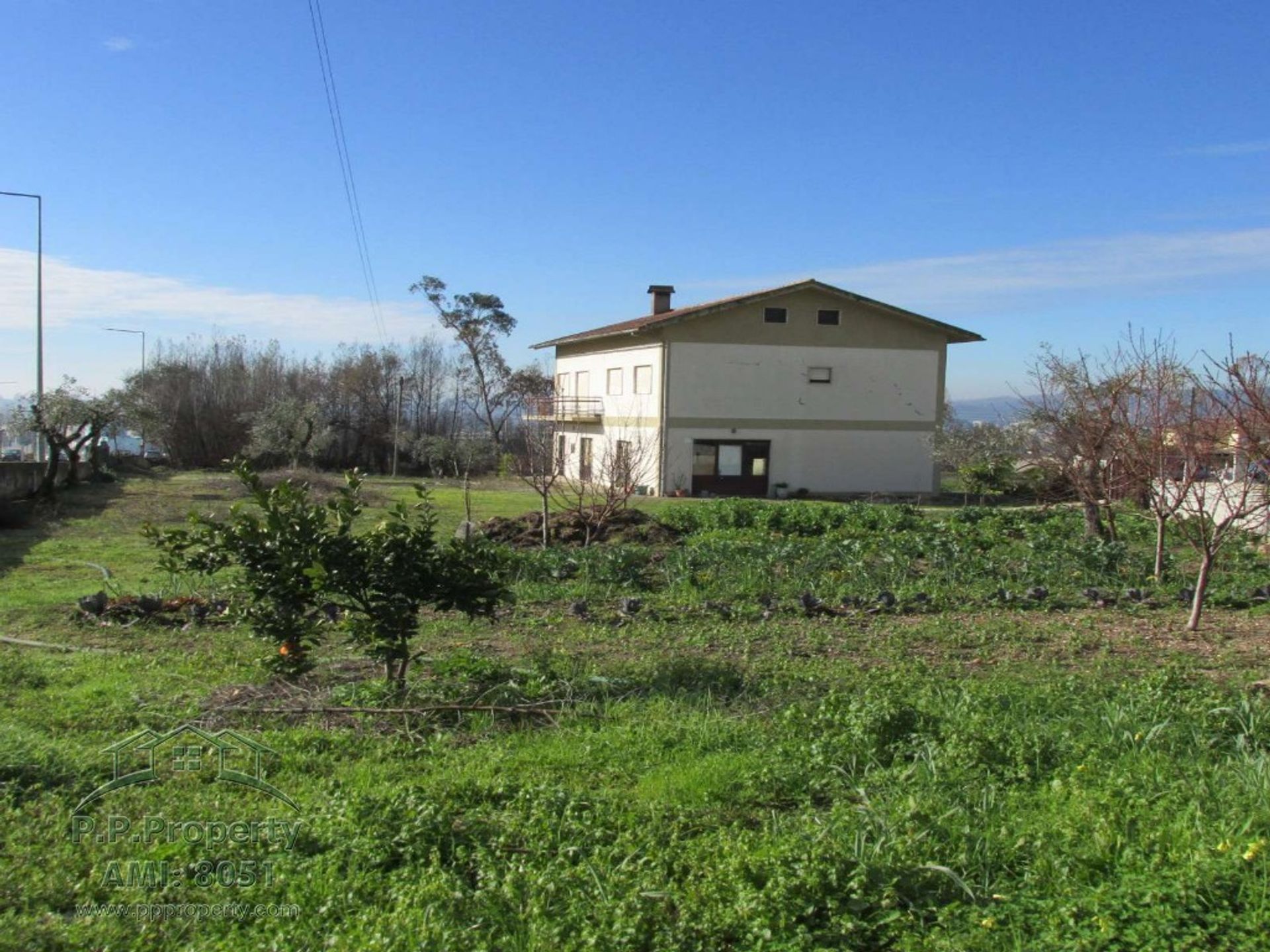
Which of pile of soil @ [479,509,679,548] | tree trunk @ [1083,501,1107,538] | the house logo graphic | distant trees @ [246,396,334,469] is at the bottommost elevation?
the house logo graphic

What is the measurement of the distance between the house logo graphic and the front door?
27464 millimetres

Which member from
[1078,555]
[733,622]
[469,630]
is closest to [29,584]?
[469,630]

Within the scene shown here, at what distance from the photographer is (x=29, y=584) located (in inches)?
444

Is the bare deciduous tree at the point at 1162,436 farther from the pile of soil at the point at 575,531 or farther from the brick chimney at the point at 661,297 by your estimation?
the brick chimney at the point at 661,297

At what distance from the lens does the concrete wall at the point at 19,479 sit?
20219mm

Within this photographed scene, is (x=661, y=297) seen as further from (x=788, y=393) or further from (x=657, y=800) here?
(x=657, y=800)

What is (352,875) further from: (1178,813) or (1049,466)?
(1049,466)

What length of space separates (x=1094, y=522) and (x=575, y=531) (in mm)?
8272

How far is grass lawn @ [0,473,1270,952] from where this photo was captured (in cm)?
337

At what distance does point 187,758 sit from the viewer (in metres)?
4.98

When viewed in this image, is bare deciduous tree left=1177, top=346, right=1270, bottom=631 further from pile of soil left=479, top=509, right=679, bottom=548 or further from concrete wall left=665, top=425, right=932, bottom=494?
concrete wall left=665, top=425, right=932, bottom=494

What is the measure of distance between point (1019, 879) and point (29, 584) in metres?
11.3

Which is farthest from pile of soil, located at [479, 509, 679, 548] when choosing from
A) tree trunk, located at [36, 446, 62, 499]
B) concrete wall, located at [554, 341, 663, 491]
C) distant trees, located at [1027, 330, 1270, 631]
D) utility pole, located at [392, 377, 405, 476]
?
utility pole, located at [392, 377, 405, 476]

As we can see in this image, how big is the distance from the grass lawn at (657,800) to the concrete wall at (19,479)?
14.6 m
